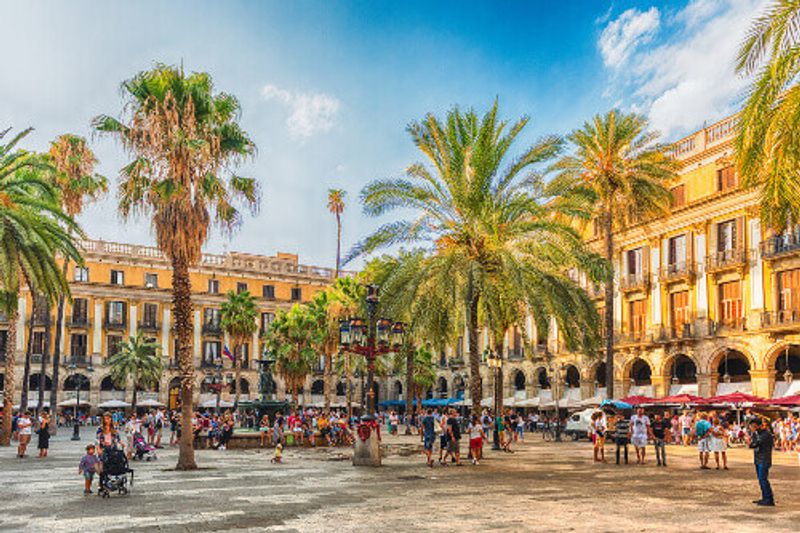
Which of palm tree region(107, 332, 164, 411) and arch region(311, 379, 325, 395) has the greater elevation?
palm tree region(107, 332, 164, 411)

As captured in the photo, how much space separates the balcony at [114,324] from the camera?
6481cm

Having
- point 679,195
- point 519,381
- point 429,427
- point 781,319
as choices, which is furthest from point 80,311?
point 781,319

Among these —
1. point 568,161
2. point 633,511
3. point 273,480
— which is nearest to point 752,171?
point 633,511

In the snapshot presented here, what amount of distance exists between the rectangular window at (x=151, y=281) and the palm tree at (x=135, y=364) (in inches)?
191

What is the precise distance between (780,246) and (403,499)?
29.0 metres

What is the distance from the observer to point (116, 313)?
65.5 m

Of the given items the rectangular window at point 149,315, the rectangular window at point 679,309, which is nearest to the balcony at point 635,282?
the rectangular window at point 679,309

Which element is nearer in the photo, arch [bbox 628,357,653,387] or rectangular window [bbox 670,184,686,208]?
rectangular window [bbox 670,184,686,208]

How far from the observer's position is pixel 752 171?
49.2ft

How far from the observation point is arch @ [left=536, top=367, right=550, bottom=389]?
5505 cm

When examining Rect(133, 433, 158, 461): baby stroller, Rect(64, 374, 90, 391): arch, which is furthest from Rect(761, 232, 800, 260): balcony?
Rect(64, 374, 90, 391): arch

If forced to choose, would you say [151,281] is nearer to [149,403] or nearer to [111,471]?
[149,403]

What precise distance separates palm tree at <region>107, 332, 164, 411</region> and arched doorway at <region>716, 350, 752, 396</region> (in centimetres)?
4009

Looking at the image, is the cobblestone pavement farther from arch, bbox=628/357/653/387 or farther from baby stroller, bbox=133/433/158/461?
arch, bbox=628/357/653/387
